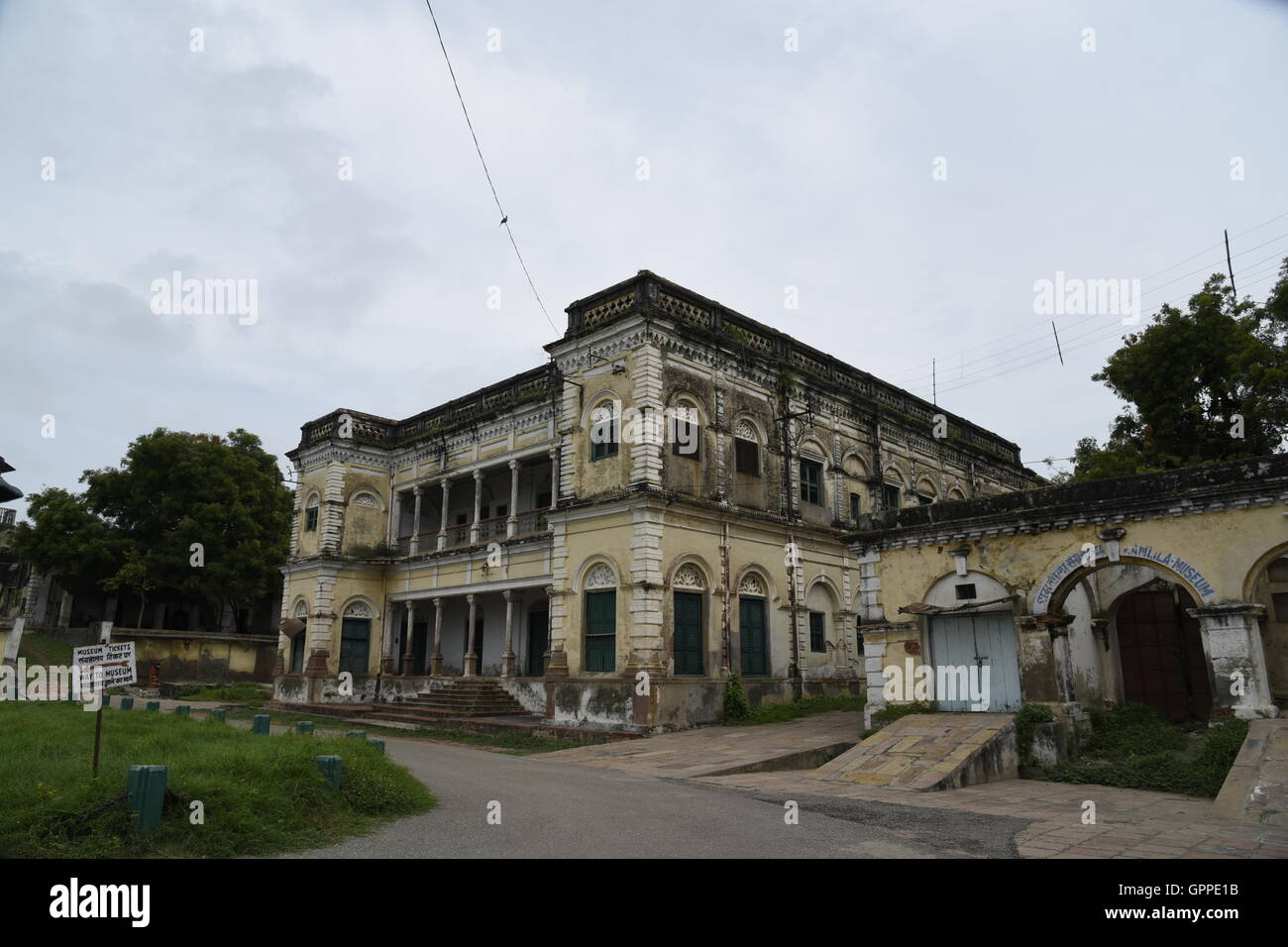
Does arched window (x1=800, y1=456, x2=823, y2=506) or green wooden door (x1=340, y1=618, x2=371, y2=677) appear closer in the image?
arched window (x1=800, y1=456, x2=823, y2=506)

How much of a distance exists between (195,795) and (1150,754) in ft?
41.6

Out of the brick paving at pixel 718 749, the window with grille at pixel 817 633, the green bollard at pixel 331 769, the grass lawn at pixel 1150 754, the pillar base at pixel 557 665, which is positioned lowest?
the brick paving at pixel 718 749

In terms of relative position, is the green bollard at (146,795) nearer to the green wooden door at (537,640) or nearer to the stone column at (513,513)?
the stone column at (513,513)

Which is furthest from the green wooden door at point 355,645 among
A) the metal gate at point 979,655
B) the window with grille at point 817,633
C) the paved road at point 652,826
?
the metal gate at point 979,655

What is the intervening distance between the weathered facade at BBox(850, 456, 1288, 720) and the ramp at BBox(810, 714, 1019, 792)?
5.08ft

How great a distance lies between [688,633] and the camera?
19.5 m

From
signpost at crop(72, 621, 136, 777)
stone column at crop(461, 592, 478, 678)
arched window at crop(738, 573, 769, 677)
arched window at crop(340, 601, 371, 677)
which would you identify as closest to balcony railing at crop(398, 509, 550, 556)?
stone column at crop(461, 592, 478, 678)

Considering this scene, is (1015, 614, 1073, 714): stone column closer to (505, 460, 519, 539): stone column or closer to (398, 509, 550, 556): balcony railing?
(398, 509, 550, 556): balcony railing

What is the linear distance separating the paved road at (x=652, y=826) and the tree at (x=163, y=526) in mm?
28432

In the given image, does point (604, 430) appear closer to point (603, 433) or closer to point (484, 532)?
point (603, 433)

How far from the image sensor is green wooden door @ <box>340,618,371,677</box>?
27594 millimetres

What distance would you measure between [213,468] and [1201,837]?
37845 mm

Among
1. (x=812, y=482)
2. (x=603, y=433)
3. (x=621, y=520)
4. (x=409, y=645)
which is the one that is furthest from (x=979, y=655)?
(x=409, y=645)

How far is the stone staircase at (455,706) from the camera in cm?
2145
